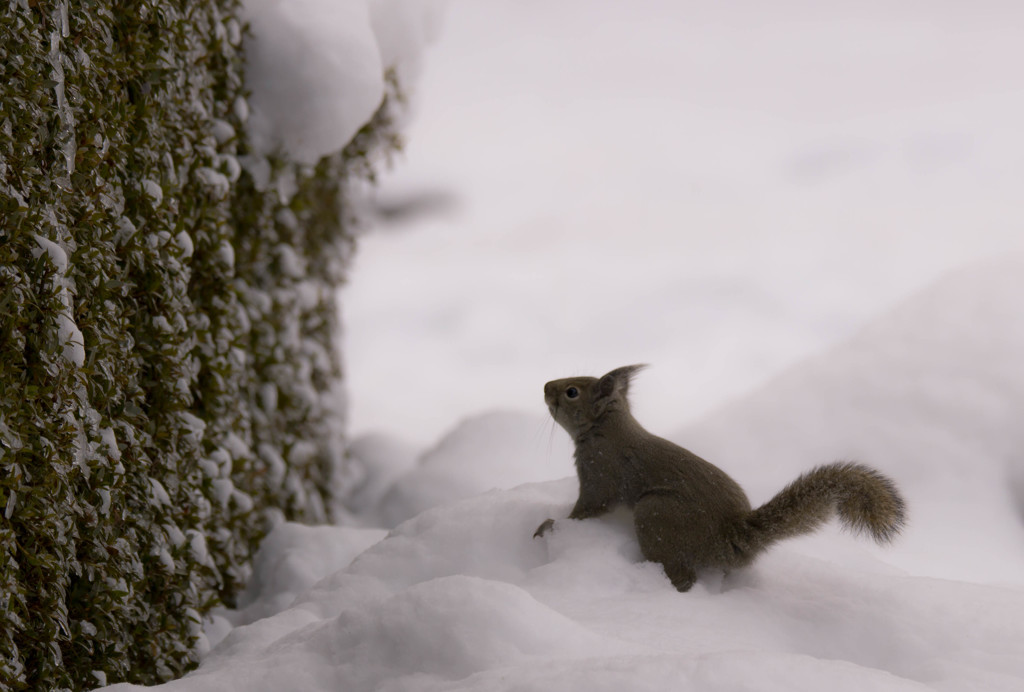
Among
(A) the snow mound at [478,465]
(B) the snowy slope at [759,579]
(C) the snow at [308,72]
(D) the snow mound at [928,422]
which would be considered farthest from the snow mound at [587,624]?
(C) the snow at [308,72]

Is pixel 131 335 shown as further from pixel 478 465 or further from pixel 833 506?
pixel 478 465

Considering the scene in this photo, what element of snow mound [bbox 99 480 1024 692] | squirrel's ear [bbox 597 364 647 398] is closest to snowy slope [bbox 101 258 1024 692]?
snow mound [bbox 99 480 1024 692]

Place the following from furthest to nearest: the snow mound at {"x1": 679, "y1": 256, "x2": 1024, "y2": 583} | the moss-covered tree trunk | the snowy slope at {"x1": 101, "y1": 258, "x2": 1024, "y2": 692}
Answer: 1. the snow mound at {"x1": 679, "y1": 256, "x2": 1024, "y2": 583}
2. the moss-covered tree trunk
3. the snowy slope at {"x1": 101, "y1": 258, "x2": 1024, "y2": 692}

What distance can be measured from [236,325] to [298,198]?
0.93 m

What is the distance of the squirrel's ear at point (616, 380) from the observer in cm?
239

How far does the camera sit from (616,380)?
2.39 m

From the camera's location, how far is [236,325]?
328cm

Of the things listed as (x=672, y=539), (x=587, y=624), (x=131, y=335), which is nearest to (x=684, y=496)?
(x=672, y=539)

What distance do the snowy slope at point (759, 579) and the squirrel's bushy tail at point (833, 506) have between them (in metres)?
0.14

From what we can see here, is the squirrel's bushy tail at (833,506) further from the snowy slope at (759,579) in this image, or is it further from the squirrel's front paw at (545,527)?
the squirrel's front paw at (545,527)

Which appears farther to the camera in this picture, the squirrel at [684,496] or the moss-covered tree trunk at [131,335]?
the squirrel at [684,496]

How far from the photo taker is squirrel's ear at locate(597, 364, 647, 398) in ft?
7.84

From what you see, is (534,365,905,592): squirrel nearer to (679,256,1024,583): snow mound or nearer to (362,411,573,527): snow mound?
(679,256,1024,583): snow mound

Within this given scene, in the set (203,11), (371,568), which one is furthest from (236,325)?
(371,568)
